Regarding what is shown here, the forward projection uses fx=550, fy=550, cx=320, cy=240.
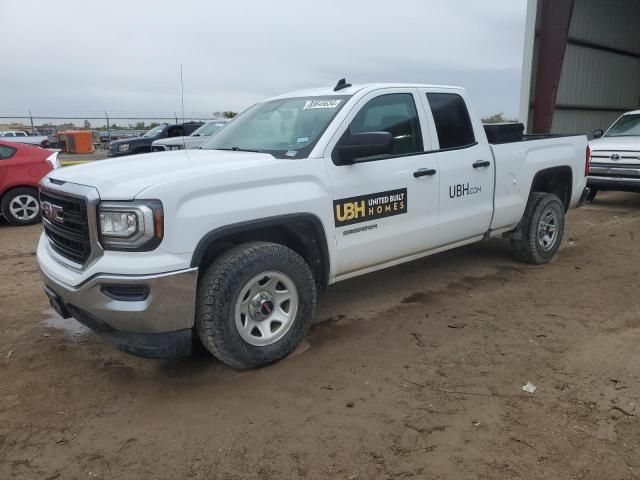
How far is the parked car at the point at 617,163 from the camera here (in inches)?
370

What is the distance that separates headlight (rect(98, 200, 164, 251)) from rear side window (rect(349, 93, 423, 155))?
5.81 ft

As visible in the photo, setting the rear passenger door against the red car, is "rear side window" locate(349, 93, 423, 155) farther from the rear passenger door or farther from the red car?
the red car

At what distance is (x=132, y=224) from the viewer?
3.07m

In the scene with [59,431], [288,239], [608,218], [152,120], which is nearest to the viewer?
[59,431]

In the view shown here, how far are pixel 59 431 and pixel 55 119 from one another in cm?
2998

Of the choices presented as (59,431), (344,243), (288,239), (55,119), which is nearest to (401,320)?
(344,243)

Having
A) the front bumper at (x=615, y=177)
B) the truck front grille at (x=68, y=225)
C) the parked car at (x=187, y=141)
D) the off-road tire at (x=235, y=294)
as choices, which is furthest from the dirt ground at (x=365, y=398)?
the parked car at (x=187, y=141)

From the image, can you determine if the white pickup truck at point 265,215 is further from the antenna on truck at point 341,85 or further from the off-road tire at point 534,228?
the off-road tire at point 534,228

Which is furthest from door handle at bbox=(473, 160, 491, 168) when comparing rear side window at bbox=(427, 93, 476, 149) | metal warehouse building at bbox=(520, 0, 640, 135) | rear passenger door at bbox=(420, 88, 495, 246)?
metal warehouse building at bbox=(520, 0, 640, 135)

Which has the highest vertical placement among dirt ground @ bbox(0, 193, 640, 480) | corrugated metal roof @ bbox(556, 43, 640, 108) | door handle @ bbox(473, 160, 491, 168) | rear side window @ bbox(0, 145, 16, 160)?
corrugated metal roof @ bbox(556, 43, 640, 108)

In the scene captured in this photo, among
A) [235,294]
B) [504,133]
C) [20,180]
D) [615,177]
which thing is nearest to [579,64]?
[615,177]

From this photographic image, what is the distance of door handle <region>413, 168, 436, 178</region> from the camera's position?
4.45 metres

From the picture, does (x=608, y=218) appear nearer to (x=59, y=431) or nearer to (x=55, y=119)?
(x=59, y=431)

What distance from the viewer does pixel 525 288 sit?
5363 millimetres
